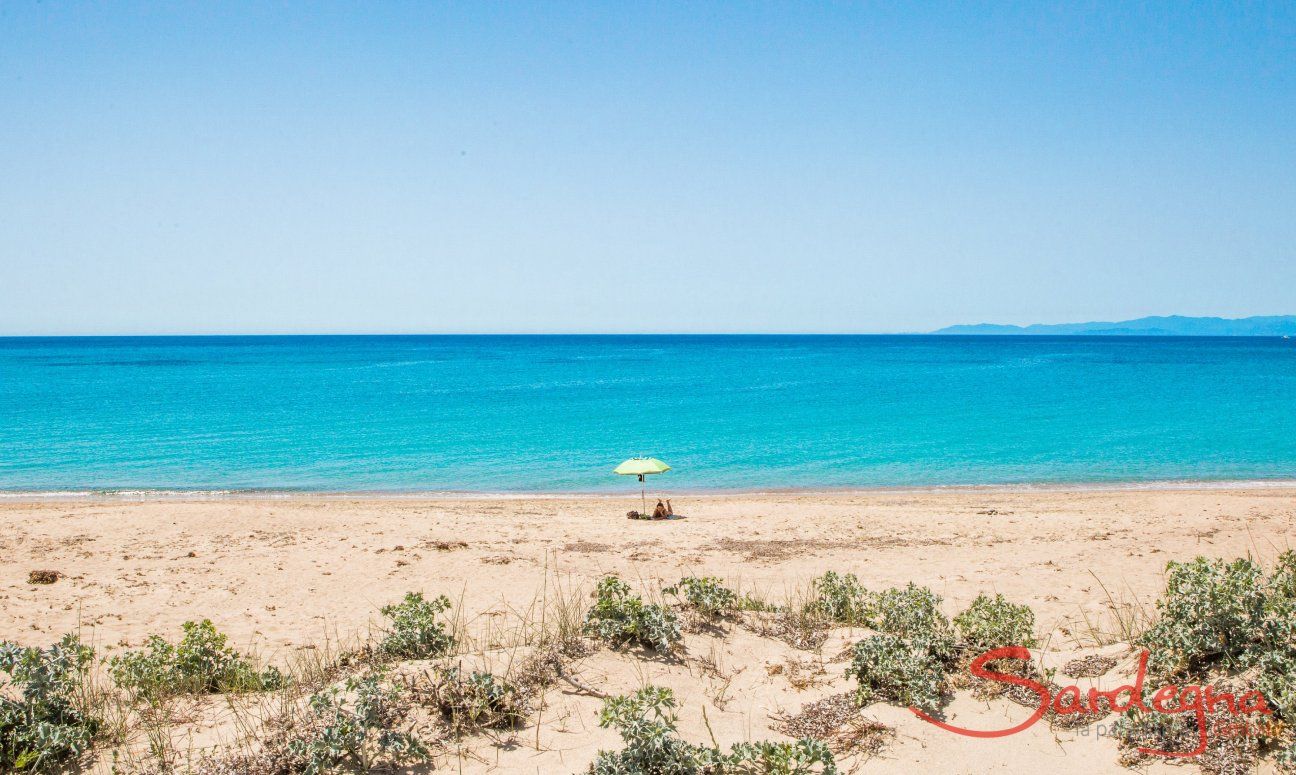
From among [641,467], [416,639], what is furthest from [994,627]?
[641,467]

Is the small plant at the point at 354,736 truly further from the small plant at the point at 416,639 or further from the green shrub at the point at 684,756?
the small plant at the point at 416,639

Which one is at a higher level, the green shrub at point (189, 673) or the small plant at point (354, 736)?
the small plant at point (354, 736)

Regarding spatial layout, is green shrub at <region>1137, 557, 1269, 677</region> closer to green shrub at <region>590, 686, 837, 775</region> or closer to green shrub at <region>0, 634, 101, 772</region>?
green shrub at <region>590, 686, 837, 775</region>

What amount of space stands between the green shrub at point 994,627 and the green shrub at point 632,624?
8.71 feet

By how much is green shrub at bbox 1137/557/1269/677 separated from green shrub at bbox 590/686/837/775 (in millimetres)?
3056

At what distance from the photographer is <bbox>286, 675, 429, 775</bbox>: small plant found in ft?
15.5

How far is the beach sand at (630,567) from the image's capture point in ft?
18.4

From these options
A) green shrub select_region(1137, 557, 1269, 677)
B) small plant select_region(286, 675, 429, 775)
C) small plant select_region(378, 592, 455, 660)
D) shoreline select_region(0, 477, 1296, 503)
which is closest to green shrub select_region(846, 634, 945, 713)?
green shrub select_region(1137, 557, 1269, 677)

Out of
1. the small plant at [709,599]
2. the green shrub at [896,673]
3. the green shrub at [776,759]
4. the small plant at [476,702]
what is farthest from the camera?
the small plant at [709,599]

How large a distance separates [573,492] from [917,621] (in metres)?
17.6

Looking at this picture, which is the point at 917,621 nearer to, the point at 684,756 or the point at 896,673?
the point at 896,673

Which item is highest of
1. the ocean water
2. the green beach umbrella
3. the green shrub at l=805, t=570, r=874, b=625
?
the green shrub at l=805, t=570, r=874, b=625

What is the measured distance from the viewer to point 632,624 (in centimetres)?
667

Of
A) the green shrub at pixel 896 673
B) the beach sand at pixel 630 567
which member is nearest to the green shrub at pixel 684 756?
the beach sand at pixel 630 567
